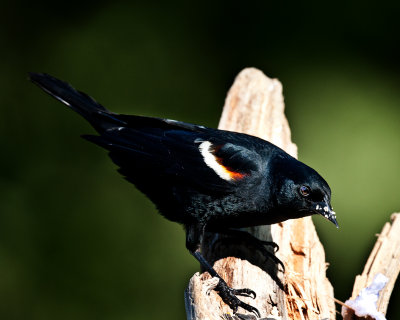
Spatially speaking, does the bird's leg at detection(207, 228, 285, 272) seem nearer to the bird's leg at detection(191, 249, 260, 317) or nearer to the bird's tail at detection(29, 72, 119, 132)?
the bird's leg at detection(191, 249, 260, 317)

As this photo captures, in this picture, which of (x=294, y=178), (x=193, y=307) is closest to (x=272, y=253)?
(x=294, y=178)

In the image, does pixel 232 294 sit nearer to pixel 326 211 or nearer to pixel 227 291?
pixel 227 291

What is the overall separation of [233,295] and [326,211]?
1.30 feet

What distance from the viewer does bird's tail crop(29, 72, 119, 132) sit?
2141mm

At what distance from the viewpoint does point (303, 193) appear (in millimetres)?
1748

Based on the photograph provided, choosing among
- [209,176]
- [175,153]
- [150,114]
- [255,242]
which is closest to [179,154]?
[175,153]

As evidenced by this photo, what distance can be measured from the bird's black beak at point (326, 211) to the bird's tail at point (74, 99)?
90cm

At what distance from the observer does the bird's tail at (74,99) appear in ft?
7.02

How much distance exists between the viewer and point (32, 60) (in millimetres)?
3518

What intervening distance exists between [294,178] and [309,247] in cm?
33

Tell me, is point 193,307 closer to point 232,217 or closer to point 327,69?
point 232,217

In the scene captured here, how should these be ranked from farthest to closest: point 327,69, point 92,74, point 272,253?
point 92,74, point 327,69, point 272,253

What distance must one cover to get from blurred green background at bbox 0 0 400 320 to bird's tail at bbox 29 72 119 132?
1.06 meters

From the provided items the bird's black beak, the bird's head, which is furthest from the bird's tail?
the bird's black beak
